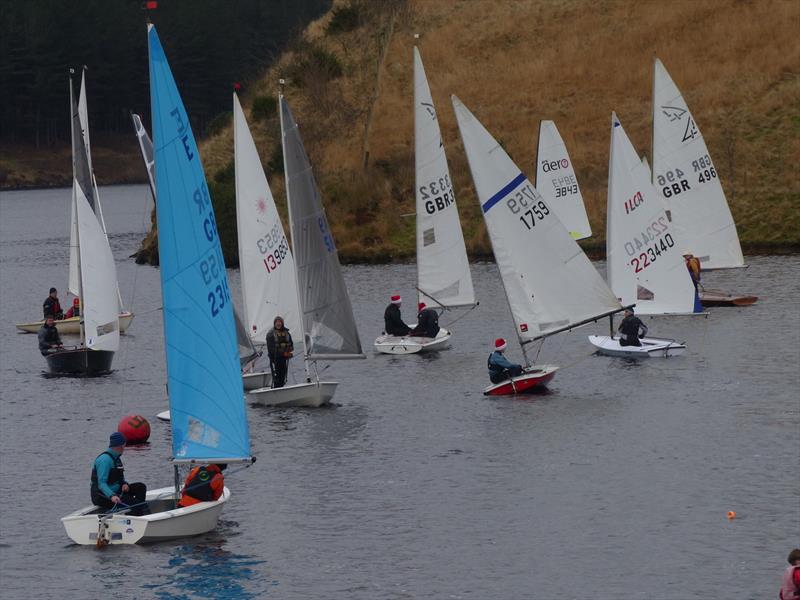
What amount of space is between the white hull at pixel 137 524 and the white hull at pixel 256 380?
15650 mm

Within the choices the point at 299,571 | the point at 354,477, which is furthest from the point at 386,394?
the point at 299,571

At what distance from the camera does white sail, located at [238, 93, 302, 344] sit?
1861 inches

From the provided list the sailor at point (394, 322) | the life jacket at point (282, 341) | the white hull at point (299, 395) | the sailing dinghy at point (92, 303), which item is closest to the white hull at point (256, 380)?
the white hull at point (299, 395)

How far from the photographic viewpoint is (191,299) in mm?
29094

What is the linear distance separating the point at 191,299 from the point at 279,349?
1465 cm

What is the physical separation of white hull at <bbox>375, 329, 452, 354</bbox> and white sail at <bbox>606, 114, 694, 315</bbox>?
7.06 metres

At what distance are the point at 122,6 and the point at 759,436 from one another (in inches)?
6588

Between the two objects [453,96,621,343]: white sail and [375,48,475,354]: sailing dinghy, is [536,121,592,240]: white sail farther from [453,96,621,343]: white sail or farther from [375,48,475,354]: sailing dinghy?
[453,96,621,343]: white sail

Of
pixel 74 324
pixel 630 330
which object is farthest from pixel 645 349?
pixel 74 324

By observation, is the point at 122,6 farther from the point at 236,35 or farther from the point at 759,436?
the point at 759,436

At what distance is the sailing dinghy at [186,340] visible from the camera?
28250 millimetres

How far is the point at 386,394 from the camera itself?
47438 mm

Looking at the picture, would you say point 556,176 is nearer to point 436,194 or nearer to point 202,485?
point 436,194

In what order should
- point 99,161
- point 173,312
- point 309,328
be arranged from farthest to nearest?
point 99,161, point 309,328, point 173,312
